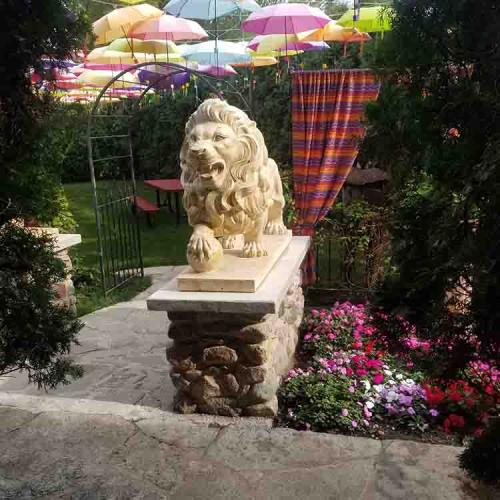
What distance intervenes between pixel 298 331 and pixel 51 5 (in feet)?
11.3

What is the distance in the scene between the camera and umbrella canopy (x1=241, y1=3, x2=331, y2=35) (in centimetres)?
691

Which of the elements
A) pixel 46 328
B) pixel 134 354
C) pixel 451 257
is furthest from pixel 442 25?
pixel 134 354

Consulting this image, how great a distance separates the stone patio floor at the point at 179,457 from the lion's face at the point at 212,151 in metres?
1.49

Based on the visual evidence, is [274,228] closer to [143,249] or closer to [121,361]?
[121,361]

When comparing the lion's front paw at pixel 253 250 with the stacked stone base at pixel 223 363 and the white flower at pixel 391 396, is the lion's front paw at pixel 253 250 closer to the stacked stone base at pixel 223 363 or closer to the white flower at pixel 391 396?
the stacked stone base at pixel 223 363

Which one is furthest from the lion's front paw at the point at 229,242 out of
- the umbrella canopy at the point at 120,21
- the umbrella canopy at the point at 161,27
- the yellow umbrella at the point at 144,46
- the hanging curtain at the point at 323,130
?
the yellow umbrella at the point at 144,46

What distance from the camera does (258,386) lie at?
3119mm

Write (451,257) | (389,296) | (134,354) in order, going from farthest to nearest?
(134,354) < (389,296) < (451,257)

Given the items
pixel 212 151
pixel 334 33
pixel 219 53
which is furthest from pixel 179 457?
pixel 219 53

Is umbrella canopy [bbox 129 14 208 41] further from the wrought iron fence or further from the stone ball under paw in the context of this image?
the stone ball under paw

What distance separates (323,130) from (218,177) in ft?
8.06

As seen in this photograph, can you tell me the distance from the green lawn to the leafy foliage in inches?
209

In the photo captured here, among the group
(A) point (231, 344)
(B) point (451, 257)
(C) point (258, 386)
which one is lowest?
(C) point (258, 386)

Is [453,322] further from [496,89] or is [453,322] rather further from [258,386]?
[258,386]
